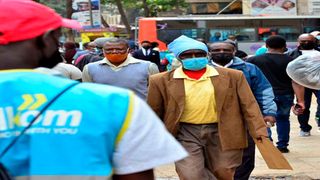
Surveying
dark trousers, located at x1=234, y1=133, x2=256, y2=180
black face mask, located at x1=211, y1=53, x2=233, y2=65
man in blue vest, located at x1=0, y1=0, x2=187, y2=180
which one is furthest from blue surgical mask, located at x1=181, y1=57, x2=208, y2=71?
man in blue vest, located at x1=0, y1=0, x2=187, y2=180

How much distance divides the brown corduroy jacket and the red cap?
3.16m

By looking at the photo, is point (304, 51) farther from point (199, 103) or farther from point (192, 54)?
point (199, 103)

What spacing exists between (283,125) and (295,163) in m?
0.84

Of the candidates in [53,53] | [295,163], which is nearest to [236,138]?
[295,163]

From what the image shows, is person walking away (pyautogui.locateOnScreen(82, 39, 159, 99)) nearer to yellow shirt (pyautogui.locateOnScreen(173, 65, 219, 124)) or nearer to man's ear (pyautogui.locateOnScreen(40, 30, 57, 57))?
yellow shirt (pyautogui.locateOnScreen(173, 65, 219, 124))

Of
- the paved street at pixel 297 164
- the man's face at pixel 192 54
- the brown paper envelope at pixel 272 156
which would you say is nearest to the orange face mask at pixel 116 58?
the paved street at pixel 297 164

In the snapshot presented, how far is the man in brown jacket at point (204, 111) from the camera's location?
16.2ft

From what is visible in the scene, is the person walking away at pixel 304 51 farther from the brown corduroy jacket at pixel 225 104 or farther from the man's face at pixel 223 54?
the brown corduroy jacket at pixel 225 104

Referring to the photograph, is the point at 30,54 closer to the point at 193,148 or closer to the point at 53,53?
the point at 53,53

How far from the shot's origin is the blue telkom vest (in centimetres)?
169

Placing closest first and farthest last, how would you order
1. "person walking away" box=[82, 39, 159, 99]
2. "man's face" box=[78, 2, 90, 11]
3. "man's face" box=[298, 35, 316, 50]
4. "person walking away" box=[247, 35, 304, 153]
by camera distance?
1. "person walking away" box=[82, 39, 159, 99]
2. "person walking away" box=[247, 35, 304, 153]
3. "man's face" box=[298, 35, 316, 50]
4. "man's face" box=[78, 2, 90, 11]

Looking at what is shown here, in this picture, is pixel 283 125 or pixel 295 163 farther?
pixel 283 125

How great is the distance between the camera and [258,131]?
200 inches

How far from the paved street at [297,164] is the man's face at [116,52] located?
131 centimetres
